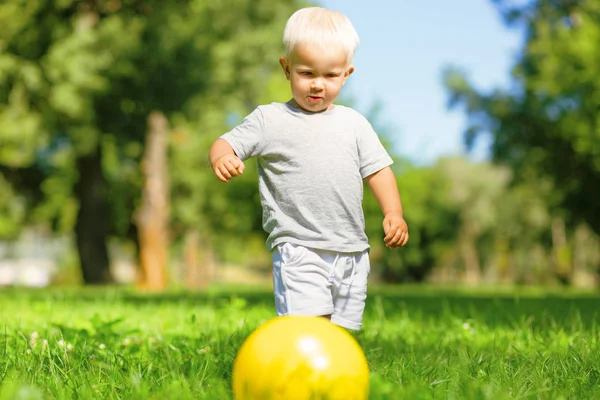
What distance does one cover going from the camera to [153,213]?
20.7 metres

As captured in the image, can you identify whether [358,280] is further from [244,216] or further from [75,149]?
[244,216]

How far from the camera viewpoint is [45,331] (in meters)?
4.63

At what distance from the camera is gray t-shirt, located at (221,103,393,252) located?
12.1 feet

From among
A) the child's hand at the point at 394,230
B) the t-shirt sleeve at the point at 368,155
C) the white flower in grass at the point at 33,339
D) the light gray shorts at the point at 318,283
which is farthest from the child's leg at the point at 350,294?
the white flower in grass at the point at 33,339

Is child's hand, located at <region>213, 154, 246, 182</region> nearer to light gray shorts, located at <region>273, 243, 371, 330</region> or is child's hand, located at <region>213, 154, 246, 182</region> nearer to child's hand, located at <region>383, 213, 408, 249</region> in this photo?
light gray shorts, located at <region>273, 243, 371, 330</region>

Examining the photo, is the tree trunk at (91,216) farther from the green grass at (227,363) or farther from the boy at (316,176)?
the boy at (316,176)

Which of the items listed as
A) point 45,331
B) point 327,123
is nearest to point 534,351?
point 327,123

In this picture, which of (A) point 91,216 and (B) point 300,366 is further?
(A) point 91,216

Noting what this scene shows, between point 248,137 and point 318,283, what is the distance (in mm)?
800

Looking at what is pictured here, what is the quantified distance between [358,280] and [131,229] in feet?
91.9

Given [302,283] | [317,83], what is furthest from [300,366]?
[317,83]

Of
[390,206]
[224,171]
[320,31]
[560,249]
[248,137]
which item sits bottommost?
[560,249]

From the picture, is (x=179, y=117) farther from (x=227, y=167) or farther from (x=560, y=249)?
(x=560, y=249)

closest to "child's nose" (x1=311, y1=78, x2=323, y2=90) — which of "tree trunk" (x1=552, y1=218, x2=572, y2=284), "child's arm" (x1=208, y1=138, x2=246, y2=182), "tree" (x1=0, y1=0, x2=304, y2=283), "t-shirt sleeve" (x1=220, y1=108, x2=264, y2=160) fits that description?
"t-shirt sleeve" (x1=220, y1=108, x2=264, y2=160)
